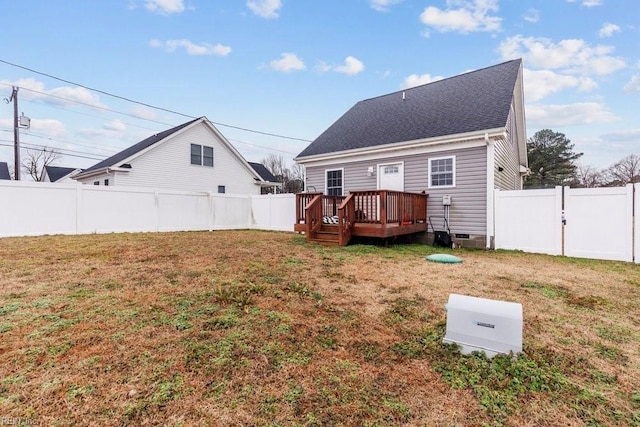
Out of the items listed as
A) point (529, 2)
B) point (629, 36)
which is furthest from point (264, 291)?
point (629, 36)

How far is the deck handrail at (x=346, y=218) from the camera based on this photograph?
295 inches

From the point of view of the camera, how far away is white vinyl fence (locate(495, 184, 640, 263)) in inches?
238

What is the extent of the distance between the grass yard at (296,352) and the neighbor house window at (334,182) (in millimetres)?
6540

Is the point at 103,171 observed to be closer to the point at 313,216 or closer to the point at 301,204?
the point at 301,204

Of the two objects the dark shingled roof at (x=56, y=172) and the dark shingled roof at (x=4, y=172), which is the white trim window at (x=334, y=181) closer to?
the dark shingled roof at (x=4, y=172)

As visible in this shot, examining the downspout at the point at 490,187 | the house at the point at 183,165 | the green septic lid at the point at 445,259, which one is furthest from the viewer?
the house at the point at 183,165

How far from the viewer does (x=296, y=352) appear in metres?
2.28

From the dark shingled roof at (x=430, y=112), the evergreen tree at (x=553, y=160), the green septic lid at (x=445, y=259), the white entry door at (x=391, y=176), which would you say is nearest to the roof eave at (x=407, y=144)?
the dark shingled roof at (x=430, y=112)

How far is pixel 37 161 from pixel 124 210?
32697mm

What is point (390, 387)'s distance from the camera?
1.88 m

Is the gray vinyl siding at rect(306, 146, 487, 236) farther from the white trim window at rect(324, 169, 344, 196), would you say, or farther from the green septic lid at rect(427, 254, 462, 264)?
the green septic lid at rect(427, 254, 462, 264)

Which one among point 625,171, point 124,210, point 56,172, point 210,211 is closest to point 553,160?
point 625,171

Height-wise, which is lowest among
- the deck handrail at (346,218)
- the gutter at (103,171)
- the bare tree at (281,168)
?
the deck handrail at (346,218)

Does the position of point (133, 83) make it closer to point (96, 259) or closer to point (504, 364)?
point (96, 259)
